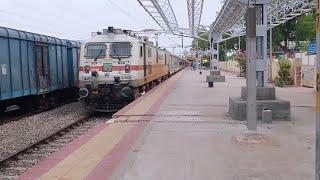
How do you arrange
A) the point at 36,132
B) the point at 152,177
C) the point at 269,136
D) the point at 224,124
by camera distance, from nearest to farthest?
the point at 152,177, the point at 269,136, the point at 224,124, the point at 36,132

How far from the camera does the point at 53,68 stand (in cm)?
1920

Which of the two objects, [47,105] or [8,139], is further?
[47,105]

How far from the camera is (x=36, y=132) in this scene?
→ 1281 centimetres

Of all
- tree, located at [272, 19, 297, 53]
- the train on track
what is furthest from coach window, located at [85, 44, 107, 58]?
tree, located at [272, 19, 297, 53]

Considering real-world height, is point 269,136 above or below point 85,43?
below

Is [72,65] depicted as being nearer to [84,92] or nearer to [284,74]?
Result: [84,92]

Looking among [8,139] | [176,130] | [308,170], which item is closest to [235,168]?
[308,170]

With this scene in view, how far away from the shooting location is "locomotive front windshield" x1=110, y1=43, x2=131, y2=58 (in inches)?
667

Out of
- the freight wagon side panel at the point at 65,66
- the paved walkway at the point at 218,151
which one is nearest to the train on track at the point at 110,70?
the freight wagon side panel at the point at 65,66

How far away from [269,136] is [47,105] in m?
12.4

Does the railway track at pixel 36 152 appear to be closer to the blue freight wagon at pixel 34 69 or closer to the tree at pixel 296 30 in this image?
the blue freight wagon at pixel 34 69

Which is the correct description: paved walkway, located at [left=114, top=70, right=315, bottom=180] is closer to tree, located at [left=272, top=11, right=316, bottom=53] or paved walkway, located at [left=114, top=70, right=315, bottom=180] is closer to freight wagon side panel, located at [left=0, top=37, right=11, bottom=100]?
freight wagon side panel, located at [left=0, top=37, right=11, bottom=100]

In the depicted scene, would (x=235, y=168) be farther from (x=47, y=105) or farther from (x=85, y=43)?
(x=47, y=105)

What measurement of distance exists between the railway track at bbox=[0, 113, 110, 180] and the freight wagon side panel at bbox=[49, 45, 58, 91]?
500 centimetres
